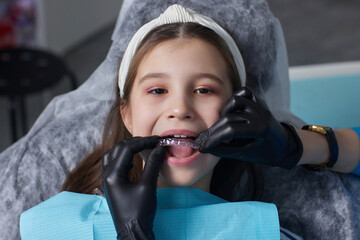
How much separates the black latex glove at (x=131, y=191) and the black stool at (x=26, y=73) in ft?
3.27

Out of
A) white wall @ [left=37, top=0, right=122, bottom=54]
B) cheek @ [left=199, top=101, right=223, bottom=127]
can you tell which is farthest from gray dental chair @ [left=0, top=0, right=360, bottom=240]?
white wall @ [left=37, top=0, right=122, bottom=54]

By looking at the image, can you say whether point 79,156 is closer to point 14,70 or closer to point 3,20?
point 14,70

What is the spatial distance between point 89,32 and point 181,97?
239 centimetres

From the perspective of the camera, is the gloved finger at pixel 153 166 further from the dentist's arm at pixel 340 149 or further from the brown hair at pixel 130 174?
the dentist's arm at pixel 340 149

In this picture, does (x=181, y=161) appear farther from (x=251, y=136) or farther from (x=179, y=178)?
(x=251, y=136)

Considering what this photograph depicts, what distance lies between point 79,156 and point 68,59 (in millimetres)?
1891

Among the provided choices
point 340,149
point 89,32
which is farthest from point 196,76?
point 89,32

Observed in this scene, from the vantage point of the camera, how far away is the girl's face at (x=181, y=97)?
0.90 m

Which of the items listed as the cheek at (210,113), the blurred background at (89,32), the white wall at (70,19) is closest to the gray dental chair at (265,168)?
the cheek at (210,113)

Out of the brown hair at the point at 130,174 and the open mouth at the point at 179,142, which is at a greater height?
the open mouth at the point at 179,142

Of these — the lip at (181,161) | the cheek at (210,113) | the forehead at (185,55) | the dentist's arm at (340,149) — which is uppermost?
the forehead at (185,55)

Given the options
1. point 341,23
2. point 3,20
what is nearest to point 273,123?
point 3,20

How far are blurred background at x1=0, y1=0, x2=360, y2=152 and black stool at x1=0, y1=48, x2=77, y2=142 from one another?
597mm

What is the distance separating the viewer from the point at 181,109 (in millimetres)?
881
